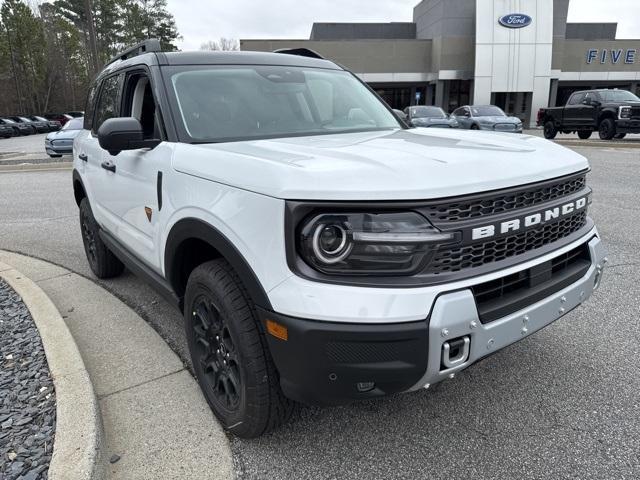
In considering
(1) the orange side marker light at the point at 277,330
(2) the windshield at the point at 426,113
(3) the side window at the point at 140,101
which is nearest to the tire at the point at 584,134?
(2) the windshield at the point at 426,113

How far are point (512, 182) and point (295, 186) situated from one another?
0.92 m

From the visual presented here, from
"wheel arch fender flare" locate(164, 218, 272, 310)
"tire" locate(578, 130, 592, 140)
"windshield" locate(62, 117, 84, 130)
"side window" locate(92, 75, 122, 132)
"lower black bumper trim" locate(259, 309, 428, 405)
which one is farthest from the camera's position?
"tire" locate(578, 130, 592, 140)

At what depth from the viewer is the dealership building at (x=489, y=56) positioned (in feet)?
125

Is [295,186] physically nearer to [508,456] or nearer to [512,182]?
[512,182]

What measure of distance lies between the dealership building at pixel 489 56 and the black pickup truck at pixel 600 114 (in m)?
19.5

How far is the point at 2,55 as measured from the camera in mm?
50812

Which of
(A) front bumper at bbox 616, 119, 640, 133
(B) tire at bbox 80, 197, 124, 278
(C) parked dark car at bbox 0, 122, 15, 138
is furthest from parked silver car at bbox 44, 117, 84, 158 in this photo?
(C) parked dark car at bbox 0, 122, 15, 138

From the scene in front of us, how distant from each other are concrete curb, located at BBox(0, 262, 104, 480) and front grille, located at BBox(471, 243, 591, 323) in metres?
1.78

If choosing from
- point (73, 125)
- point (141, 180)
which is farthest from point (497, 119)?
point (141, 180)

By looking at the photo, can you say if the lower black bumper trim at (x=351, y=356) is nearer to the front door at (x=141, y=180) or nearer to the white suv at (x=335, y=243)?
the white suv at (x=335, y=243)

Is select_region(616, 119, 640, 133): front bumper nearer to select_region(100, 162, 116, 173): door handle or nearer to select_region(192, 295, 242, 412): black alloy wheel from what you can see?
select_region(100, 162, 116, 173): door handle

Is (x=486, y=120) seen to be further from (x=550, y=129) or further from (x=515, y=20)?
(x=515, y=20)

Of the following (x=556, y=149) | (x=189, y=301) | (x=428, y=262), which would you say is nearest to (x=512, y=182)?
(x=428, y=262)

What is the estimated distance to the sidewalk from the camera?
2340 mm
